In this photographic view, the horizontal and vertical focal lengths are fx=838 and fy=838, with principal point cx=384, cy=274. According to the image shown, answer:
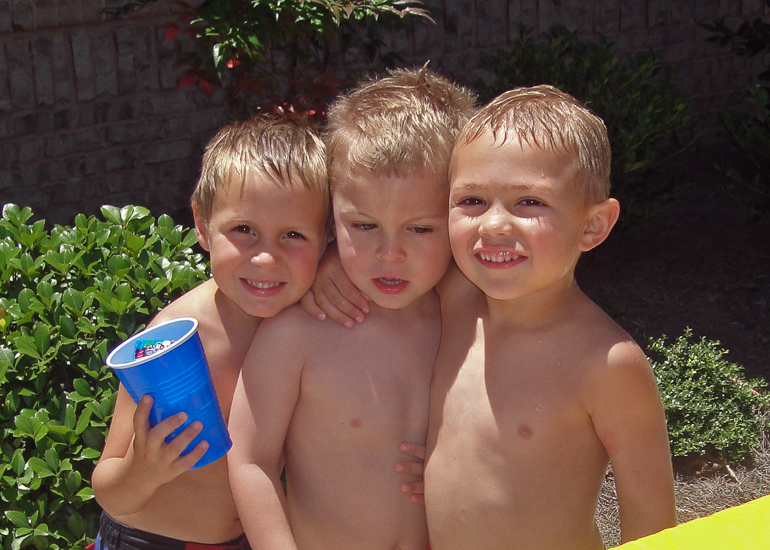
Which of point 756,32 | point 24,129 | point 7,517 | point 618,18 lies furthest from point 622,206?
point 7,517

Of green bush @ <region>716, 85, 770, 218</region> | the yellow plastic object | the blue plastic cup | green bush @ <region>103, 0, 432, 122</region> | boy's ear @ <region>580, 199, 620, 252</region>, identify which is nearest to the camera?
the yellow plastic object

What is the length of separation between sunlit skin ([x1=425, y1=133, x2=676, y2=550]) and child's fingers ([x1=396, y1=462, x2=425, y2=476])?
5 centimetres

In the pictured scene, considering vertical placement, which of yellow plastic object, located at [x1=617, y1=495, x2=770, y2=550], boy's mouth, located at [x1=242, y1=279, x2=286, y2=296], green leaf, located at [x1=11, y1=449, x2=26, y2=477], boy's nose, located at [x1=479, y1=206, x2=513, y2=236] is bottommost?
green leaf, located at [x1=11, y1=449, x2=26, y2=477]

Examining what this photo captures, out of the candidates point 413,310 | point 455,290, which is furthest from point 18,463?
point 455,290

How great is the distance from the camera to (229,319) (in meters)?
2.16

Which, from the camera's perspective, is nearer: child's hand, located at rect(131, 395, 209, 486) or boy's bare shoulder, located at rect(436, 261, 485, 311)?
child's hand, located at rect(131, 395, 209, 486)

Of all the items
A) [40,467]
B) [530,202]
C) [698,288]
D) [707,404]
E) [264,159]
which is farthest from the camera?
[698,288]

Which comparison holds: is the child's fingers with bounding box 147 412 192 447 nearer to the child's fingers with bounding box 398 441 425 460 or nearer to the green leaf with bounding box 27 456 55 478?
the child's fingers with bounding box 398 441 425 460

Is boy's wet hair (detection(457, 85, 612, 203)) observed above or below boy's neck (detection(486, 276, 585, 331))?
above

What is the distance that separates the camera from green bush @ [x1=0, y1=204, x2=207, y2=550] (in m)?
2.34

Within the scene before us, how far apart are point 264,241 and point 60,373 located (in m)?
0.91

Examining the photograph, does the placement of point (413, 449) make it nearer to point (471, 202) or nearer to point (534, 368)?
point (534, 368)

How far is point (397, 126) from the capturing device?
1.98m

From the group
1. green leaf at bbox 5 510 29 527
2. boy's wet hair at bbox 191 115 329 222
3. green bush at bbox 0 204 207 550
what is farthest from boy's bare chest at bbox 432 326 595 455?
green leaf at bbox 5 510 29 527
